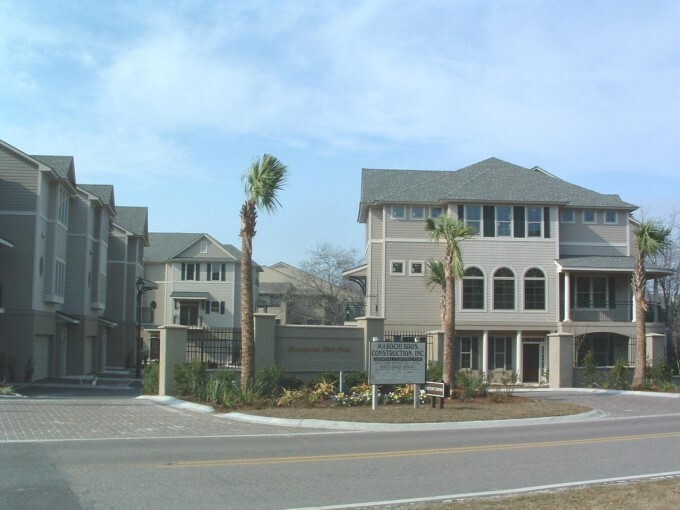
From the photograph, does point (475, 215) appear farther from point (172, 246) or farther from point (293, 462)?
point (172, 246)

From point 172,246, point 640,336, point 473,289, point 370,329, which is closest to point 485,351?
point 473,289

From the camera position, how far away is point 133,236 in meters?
57.8

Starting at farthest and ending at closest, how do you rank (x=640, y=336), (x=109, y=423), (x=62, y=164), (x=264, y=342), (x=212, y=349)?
(x=62, y=164) → (x=640, y=336) → (x=212, y=349) → (x=264, y=342) → (x=109, y=423)

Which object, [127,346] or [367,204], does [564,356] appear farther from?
[127,346]

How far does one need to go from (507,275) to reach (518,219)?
304 cm

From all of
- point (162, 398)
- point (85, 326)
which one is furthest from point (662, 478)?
point (85, 326)

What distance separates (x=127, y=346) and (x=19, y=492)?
51.4m

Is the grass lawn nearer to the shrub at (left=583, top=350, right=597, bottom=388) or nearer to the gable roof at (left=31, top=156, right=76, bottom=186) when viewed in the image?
the shrub at (left=583, top=350, right=597, bottom=388)

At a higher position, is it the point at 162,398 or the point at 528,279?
the point at 528,279

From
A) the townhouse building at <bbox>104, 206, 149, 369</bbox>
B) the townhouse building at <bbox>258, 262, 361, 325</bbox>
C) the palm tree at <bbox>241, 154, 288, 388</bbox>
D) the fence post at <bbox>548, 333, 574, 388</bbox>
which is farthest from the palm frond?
the townhouse building at <bbox>258, 262, 361, 325</bbox>

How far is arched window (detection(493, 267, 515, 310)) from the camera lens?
40.7 m

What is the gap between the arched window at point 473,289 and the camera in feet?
133

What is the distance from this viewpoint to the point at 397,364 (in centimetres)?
2128

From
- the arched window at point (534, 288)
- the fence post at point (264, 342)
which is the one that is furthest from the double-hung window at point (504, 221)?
the fence post at point (264, 342)
